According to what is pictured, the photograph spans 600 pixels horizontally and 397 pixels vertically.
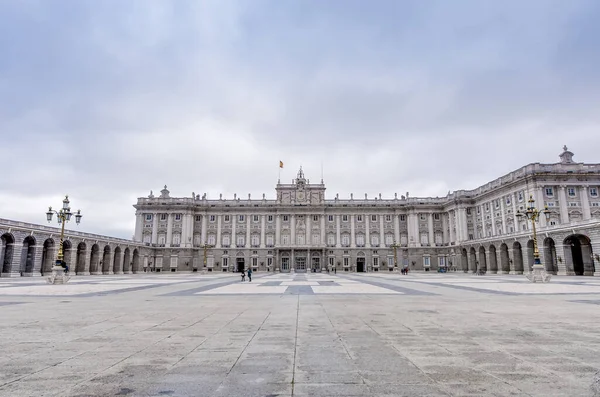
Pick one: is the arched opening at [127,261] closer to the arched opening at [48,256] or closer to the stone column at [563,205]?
the arched opening at [48,256]

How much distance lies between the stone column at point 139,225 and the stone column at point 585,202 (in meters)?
81.2

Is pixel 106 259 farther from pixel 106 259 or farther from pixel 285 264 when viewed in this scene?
pixel 285 264

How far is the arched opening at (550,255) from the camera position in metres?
48.4

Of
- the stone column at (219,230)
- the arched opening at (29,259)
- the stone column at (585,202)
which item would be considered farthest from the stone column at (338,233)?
the arched opening at (29,259)

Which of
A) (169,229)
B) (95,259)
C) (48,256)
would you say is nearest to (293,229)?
(169,229)

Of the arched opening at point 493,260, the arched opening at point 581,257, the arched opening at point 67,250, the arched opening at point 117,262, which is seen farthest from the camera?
the arched opening at point 117,262

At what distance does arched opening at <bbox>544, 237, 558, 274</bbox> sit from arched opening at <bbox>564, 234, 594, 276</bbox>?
1903 millimetres

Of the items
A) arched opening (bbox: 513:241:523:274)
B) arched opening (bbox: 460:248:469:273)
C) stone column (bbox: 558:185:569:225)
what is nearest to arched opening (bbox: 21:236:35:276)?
arched opening (bbox: 513:241:523:274)

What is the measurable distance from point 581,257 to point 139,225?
79241 mm

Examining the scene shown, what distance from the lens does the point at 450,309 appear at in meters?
12.2

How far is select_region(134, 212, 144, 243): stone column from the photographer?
82.4 meters

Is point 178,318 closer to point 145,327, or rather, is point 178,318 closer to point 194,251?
point 145,327

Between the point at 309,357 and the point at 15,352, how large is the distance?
Result: 4.95m

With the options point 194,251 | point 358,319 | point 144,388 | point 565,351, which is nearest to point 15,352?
point 144,388
